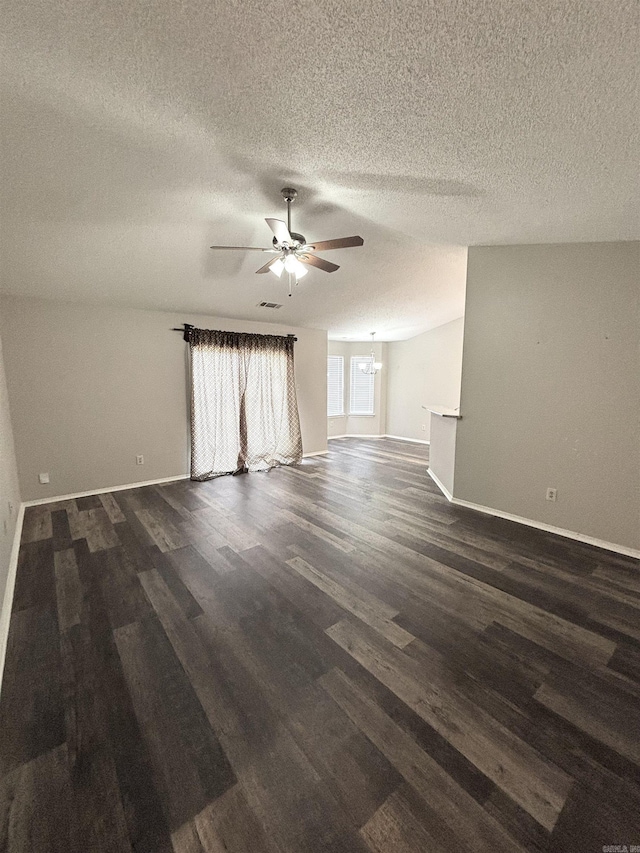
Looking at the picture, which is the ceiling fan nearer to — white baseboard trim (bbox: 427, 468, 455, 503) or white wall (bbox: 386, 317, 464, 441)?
white baseboard trim (bbox: 427, 468, 455, 503)

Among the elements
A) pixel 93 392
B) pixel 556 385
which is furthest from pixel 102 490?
pixel 556 385

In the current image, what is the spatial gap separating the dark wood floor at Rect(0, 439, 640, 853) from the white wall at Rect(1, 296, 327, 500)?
4.65 ft

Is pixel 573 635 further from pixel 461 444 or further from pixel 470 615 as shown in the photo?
pixel 461 444

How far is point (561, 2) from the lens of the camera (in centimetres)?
107

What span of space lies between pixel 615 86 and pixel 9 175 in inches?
122

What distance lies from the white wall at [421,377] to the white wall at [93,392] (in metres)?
4.53

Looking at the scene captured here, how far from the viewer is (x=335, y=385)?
8180mm

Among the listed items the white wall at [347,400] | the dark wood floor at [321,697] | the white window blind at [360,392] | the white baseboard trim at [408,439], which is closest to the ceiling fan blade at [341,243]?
the dark wood floor at [321,697]

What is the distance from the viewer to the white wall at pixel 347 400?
816 cm

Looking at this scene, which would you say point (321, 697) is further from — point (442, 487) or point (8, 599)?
point (442, 487)

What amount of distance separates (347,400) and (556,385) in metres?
5.54

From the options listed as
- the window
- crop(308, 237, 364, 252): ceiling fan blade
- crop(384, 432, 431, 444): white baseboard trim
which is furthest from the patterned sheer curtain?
crop(384, 432, 431, 444): white baseboard trim

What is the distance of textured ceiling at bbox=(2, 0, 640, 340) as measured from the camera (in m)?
1.16

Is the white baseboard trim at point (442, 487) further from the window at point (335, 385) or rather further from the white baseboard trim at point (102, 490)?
the white baseboard trim at point (102, 490)
